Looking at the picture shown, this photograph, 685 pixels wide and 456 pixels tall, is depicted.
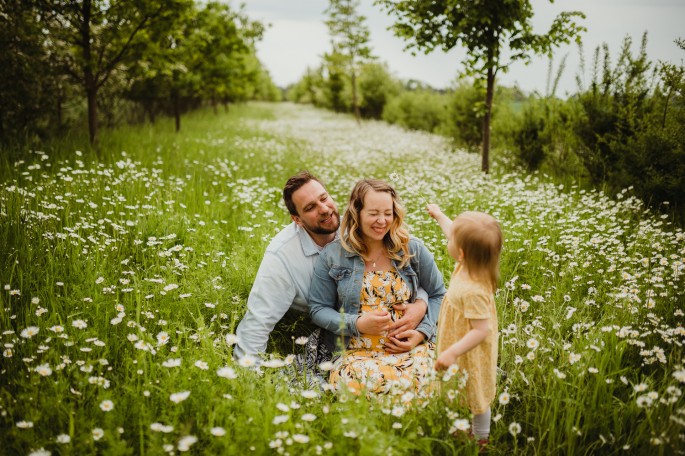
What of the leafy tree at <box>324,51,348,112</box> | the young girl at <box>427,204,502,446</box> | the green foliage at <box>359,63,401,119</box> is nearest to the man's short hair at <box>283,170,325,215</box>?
the young girl at <box>427,204,502,446</box>

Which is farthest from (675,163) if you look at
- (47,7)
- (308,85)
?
(308,85)

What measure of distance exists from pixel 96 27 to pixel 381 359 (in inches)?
348

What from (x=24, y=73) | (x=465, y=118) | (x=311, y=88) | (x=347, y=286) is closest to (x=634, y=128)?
(x=347, y=286)

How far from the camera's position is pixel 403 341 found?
9.63ft

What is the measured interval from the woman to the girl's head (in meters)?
0.70

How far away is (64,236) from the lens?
380cm

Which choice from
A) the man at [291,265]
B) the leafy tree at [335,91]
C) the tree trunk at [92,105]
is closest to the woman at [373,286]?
the man at [291,265]

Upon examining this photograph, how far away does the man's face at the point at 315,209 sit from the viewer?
3.21 meters

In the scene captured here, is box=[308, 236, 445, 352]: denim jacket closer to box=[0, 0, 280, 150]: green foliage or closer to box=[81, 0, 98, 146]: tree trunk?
box=[0, 0, 280, 150]: green foliage

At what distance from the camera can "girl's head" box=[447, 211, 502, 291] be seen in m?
2.15

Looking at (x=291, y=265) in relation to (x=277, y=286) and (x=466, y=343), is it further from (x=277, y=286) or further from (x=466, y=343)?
(x=466, y=343)

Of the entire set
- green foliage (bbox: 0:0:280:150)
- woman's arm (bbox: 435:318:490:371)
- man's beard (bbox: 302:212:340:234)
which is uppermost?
green foliage (bbox: 0:0:280:150)

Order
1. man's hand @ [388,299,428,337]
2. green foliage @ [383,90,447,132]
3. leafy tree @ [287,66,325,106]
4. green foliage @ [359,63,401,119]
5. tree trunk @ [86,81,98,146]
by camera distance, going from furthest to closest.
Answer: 1. leafy tree @ [287,66,325,106]
2. green foliage @ [359,63,401,119]
3. green foliage @ [383,90,447,132]
4. tree trunk @ [86,81,98,146]
5. man's hand @ [388,299,428,337]

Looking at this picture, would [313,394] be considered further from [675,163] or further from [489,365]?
[675,163]
